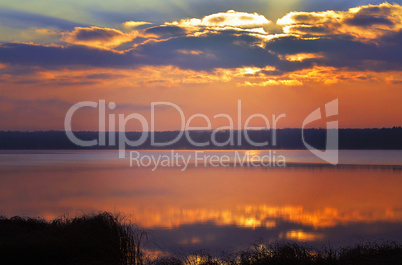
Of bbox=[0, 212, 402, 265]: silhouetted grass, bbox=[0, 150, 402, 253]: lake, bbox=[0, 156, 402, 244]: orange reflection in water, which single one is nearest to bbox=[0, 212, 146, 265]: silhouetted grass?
bbox=[0, 212, 402, 265]: silhouetted grass

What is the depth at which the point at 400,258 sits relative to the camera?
9.88 metres

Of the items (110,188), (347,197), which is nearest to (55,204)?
(110,188)

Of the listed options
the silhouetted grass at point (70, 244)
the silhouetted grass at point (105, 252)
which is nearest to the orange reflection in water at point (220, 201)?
the silhouetted grass at point (70, 244)

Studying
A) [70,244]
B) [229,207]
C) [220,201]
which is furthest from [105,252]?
[220,201]

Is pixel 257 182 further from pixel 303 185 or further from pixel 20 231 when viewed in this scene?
pixel 20 231

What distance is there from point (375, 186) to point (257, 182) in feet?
31.9

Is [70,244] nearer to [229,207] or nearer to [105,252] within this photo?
[105,252]

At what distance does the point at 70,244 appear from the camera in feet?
36.3

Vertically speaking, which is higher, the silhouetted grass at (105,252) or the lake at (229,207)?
the silhouetted grass at (105,252)

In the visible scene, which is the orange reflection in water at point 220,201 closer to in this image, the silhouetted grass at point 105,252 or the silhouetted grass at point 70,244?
the silhouetted grass at point 70,244

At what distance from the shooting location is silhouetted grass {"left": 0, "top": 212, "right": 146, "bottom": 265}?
1038 cm

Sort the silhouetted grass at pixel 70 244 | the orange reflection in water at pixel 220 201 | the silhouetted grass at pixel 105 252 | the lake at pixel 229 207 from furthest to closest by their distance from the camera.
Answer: the orange reflection in water at pixel 220 201, the lake at pixel 229 207, the silhouetted grass at pixel 70 244, the silhouetted grass at pixel 105 252

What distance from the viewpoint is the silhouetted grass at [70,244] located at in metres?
10.4

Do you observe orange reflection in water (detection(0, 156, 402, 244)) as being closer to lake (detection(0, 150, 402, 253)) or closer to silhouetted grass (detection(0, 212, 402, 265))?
lake (detection(0, 150, 402, 253))
